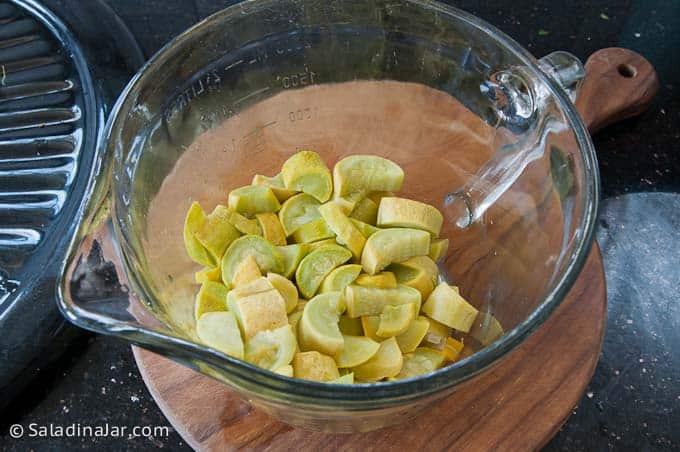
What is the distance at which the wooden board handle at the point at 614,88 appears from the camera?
1.11 metres

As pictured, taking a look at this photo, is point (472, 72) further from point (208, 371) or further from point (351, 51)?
point (208, 371)

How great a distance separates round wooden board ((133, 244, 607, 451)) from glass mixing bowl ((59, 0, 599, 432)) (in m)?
0.04

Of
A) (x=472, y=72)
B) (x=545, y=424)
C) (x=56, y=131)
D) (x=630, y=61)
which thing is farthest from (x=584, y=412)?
(x=56, y=131)

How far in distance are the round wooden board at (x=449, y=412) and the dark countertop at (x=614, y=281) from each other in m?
0.14

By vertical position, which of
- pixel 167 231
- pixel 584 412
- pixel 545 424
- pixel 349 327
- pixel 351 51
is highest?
pixel 351 51

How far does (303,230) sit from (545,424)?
39cm

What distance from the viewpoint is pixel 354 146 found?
1.04 m

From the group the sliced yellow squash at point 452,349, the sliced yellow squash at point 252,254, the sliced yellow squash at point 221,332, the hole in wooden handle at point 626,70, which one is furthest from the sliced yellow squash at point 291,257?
the hole in wooden handle at point 626,70

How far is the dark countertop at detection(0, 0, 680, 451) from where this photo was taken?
37.2 inches

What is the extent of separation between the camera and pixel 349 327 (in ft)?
2.72

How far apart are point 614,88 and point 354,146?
1.53ft

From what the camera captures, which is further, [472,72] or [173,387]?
[472,72]

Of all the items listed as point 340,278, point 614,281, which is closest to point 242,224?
point 340,278

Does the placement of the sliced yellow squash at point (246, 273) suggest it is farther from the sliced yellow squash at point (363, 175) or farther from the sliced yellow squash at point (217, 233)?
the sliced yellow squash at point (363, 175)
